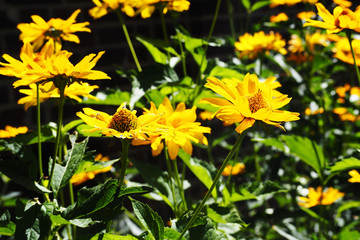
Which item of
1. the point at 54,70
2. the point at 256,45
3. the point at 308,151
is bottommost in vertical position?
the point at 308,151

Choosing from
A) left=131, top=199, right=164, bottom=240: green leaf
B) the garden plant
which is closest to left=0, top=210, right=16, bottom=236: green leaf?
the garden plant

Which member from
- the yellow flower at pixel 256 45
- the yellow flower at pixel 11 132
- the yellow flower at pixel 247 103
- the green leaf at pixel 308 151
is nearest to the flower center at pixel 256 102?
the yellow flower at pixel 247 103

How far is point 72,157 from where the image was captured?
625 mm

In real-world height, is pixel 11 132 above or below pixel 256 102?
below

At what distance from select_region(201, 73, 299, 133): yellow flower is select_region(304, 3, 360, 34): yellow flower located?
0.52ft

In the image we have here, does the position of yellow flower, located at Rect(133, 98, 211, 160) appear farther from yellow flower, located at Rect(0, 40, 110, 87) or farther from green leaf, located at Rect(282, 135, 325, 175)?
green leaf, located at Rect(282, 135, 325, 175)

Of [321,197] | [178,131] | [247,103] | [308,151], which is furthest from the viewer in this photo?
[321,197]

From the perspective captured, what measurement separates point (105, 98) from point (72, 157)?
193 millimetres

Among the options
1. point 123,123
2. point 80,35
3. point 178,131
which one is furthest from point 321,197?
point 80,35

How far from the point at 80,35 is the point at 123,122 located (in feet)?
2.90

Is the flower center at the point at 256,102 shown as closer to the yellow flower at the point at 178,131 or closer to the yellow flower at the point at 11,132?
the yellow flower at the point at 178,131

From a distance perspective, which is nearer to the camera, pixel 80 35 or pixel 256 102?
pixel 256 102

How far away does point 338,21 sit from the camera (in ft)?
2.28

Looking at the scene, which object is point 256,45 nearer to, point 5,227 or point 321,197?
point 321,197
